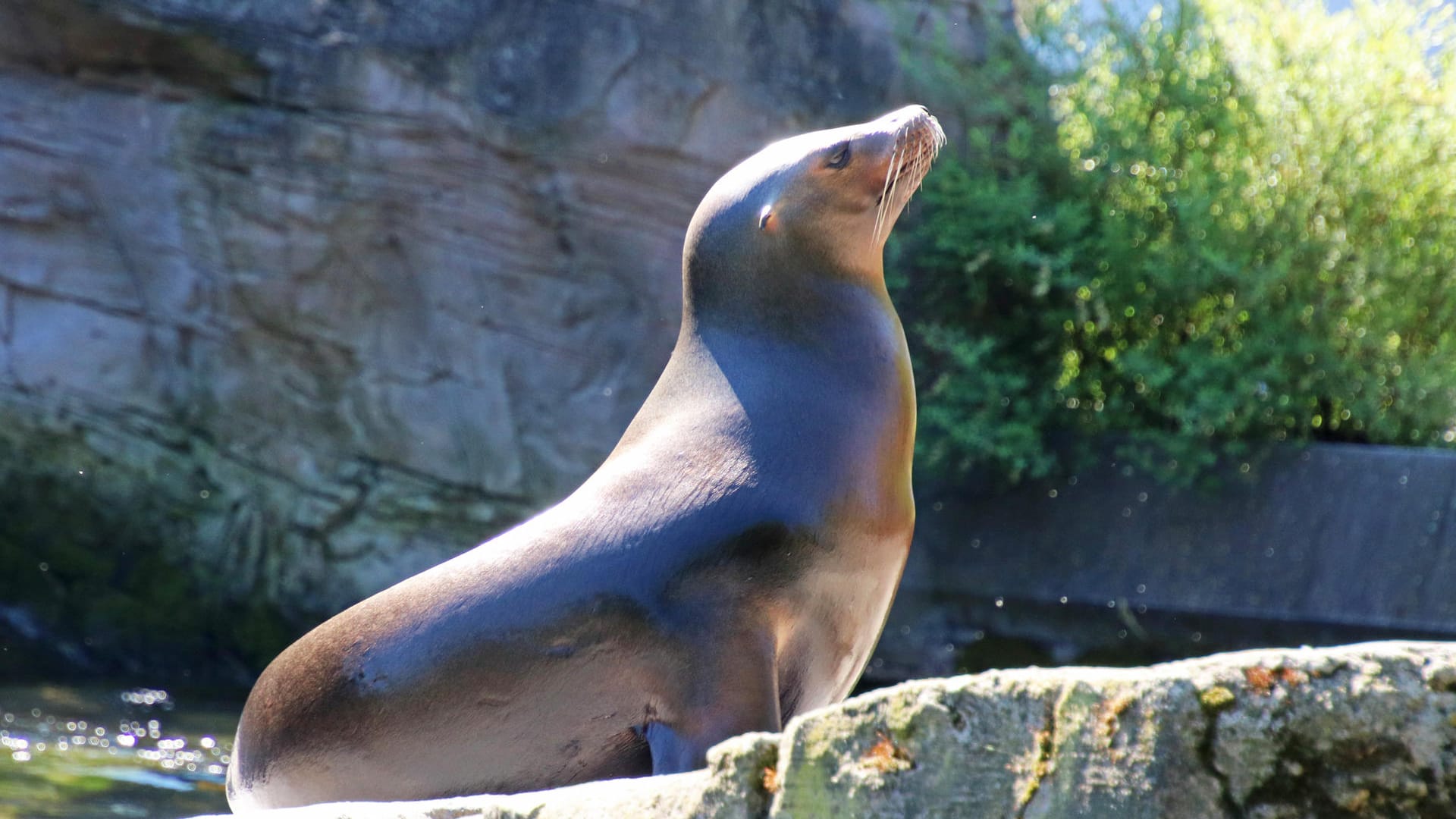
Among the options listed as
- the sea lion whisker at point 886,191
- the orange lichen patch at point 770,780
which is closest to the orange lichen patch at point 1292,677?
the orange lichen patch at point 770,780

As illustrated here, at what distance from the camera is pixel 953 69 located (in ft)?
25.0

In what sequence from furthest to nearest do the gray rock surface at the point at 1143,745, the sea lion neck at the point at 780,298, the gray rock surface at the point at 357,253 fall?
1. the gray rock surface at the point at 357,253
2. the sea lion neck at the point at 780,298
3. the gray rock surface at the point at 1143,745

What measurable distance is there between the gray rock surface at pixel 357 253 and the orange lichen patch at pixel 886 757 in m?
5.69

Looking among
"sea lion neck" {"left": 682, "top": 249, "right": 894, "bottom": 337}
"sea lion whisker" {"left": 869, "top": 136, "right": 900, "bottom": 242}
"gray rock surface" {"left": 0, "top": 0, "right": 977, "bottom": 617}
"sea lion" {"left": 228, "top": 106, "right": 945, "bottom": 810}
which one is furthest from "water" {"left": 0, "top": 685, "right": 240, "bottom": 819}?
"sea lion whisker" {"left": 869, "top": 136, "right": 900, "bottom": 242}

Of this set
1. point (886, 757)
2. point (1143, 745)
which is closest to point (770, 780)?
point (886, 757)

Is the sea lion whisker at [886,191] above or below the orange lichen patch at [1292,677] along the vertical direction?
above

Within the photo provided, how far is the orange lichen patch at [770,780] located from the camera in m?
1.48

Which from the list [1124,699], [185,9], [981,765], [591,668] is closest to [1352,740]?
[1124,699]

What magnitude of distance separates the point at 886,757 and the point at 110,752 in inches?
163

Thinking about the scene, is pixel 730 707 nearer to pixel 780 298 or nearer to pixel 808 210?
pixel 780 298

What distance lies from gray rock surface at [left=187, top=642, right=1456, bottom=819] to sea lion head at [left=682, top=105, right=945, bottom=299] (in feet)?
4.04

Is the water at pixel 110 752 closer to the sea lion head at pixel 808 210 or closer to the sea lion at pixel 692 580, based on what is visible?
the sea lion at pixel 692 580

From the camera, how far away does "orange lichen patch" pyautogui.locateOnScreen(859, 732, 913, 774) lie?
4.70 feet

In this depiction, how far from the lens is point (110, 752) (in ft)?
16.0
